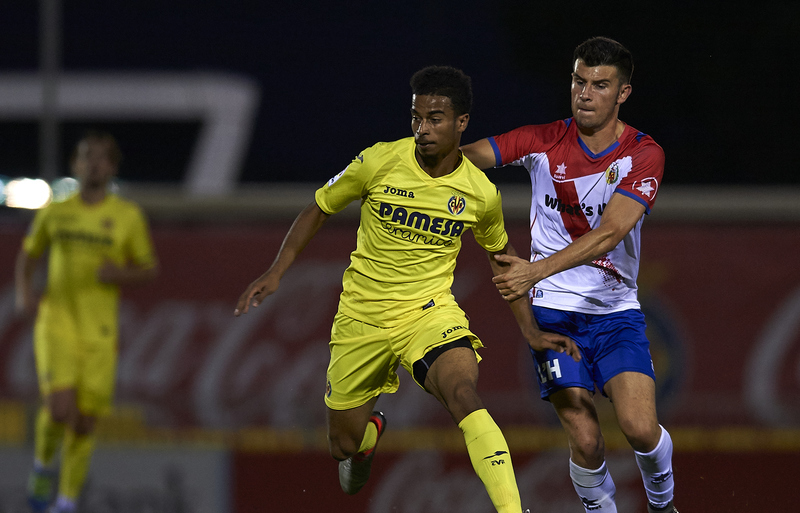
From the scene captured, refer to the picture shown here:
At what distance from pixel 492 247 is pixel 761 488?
3.96m

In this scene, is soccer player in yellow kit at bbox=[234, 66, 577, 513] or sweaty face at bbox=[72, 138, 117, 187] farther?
sweaty face at bbox=[72, 138, 117, 187]

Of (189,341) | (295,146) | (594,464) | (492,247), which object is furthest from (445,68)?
(295,146)

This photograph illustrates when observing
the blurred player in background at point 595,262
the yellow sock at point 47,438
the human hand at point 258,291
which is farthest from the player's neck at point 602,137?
the yellow sock at point 47,438

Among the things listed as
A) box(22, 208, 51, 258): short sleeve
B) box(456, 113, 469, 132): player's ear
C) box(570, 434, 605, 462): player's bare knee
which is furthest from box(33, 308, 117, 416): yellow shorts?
box(570, 434, 605, 462): player's bare knee

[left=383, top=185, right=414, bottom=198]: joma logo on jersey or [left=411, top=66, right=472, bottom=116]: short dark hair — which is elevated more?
[left=411, top=66, right=472, bottom=116]: short dark hair

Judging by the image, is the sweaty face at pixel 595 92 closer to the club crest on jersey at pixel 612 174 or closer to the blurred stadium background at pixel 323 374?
the club crest on jersey at pixel 612 174

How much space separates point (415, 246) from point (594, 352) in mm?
917

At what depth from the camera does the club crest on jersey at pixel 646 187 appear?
384cm

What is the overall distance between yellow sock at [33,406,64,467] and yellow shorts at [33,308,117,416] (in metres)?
0.18

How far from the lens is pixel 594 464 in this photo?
407cm

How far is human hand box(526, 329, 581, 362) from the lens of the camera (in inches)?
159

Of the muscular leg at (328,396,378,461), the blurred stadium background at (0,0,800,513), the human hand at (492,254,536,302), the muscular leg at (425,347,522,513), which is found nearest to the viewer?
the human hand at (492,254,536,302)

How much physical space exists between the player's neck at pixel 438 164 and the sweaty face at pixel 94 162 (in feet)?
9.13

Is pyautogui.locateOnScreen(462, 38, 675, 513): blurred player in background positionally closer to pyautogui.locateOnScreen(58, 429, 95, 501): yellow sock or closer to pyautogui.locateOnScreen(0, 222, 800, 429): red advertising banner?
pyautogui.locateOnScreen(0, 222, 800, 429): red advertising banner
